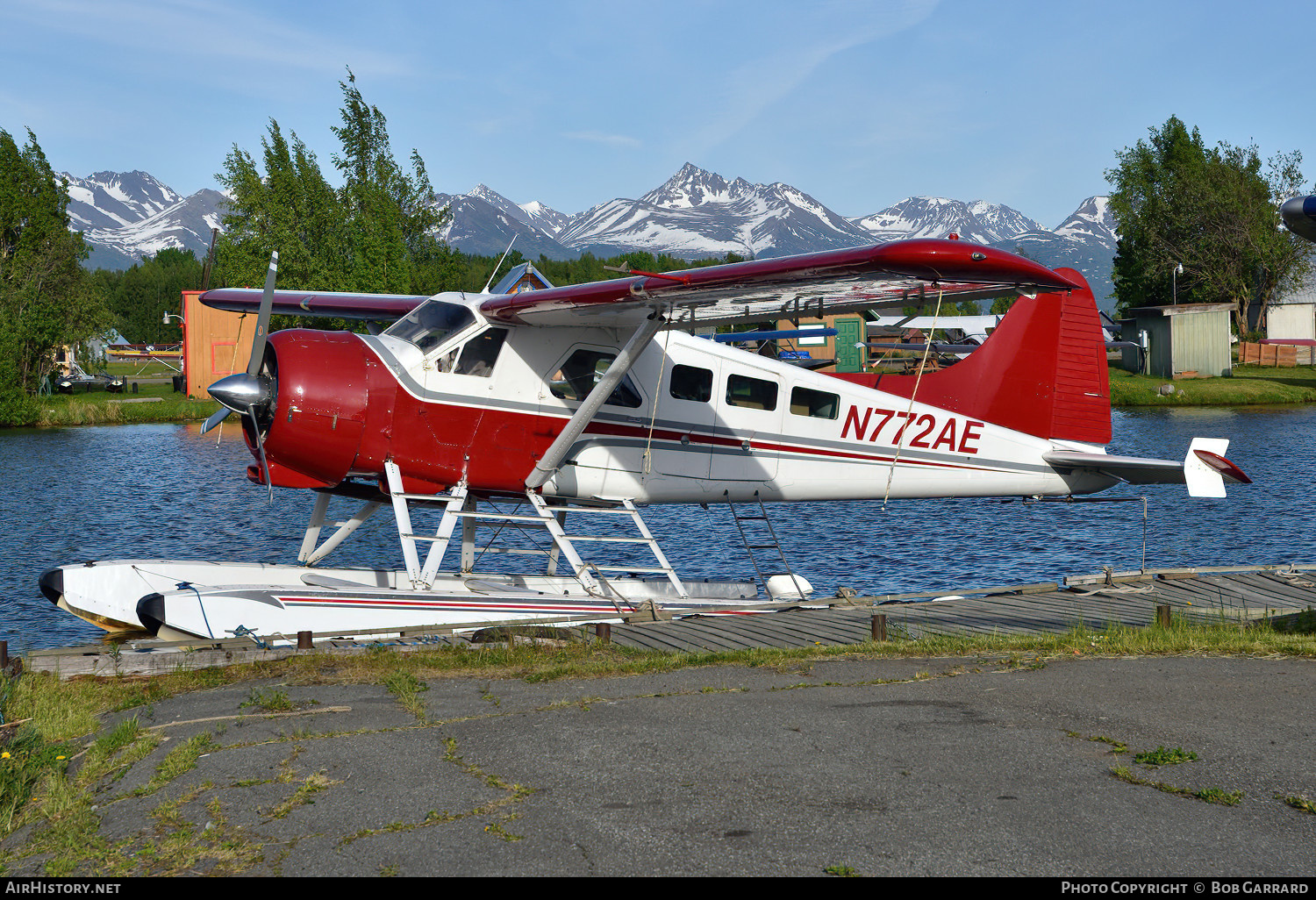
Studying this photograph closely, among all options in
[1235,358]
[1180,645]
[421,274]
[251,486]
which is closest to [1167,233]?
[1235,358]

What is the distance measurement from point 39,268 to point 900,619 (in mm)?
53456

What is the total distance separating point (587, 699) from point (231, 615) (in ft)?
15.4

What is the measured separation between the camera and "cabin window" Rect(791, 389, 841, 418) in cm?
1196

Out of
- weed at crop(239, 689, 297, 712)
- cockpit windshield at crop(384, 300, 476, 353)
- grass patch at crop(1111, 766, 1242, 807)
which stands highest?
cockpit windshield at crop(384, 300, 476, 353)

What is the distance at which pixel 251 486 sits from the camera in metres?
27.2

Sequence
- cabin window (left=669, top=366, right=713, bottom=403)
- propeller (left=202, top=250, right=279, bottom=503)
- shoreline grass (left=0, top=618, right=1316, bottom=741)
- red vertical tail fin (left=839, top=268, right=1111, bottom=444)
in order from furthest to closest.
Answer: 1. red vertical tail fin (left=839, top=268, right=1111, bottom=444)
2. cabin window (left=669, top=366, right=713, bottom=403)
3. propeller (left=202, top=250, right=279, bottom=503)
4. shoreline grass (left=0, top=618, right=1316, bottom=741)

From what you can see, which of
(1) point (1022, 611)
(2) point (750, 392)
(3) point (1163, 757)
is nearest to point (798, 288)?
(2) point (750, 392)

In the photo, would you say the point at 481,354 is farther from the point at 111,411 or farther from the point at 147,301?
the point at 147,301

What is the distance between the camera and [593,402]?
34.1 ft

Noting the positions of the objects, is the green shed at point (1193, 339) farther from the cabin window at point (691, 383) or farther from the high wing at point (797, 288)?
the high wing at point (797, 288)

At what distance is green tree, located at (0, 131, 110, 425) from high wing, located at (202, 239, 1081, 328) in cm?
4526

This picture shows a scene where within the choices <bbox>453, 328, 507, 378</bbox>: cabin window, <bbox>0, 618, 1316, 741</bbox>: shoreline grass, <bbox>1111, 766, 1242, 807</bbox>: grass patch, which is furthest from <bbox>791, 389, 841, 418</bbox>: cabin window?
<bbox>1111, 766, 1242, 807</bbox>: grass patch

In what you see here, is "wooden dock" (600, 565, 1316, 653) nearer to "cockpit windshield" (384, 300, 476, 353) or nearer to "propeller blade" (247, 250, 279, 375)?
"cockpit windshield" (384, 300, 476, 353)
